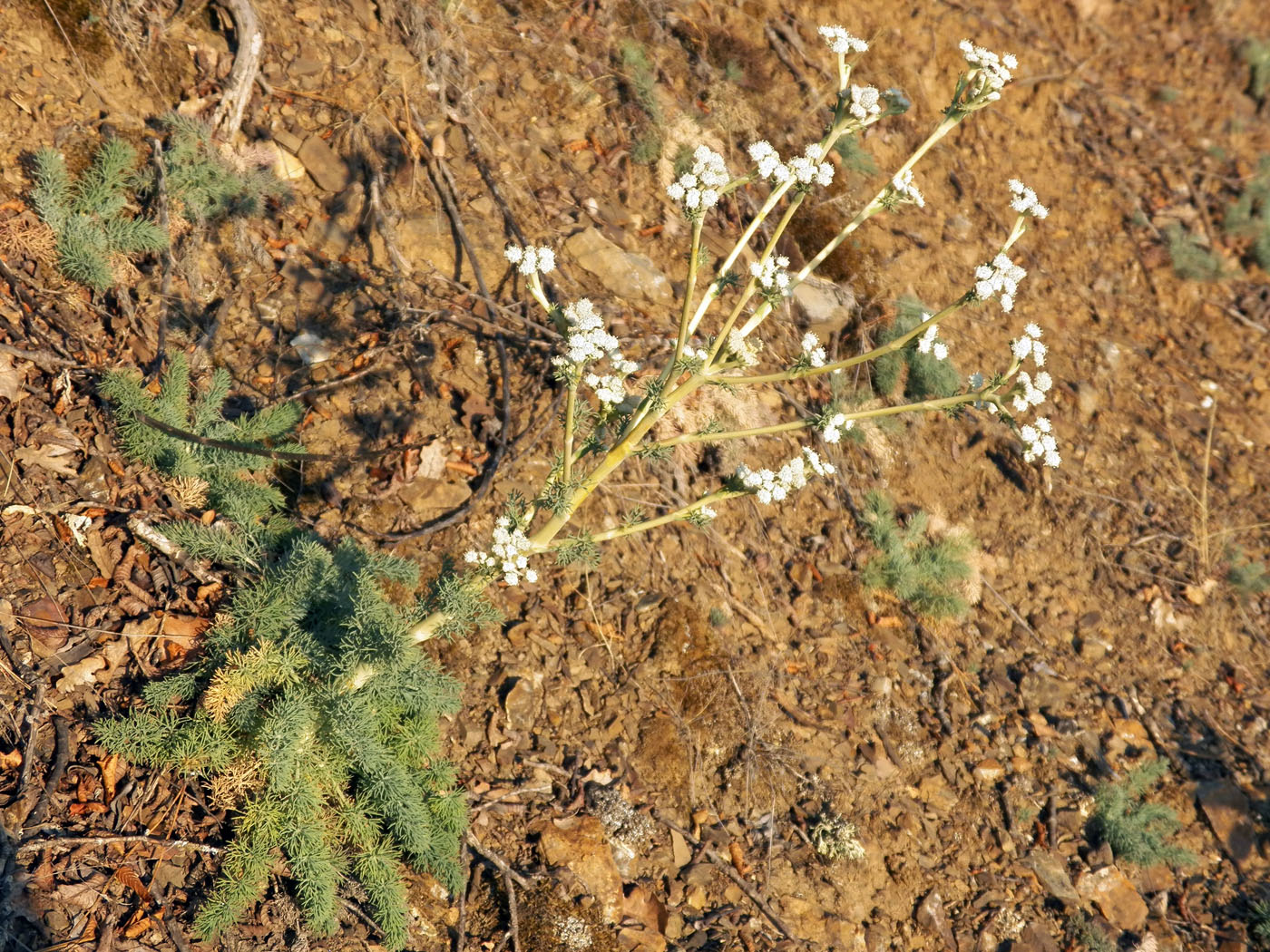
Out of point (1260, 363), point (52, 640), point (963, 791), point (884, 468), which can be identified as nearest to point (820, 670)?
point (963, 791)

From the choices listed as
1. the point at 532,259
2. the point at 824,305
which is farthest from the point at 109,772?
the point at 824,305

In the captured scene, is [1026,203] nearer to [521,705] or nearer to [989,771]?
[521,705]

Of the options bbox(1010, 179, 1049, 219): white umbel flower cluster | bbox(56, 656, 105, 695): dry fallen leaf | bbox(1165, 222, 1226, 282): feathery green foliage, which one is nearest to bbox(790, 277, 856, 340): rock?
bbox(1010, 179, 1049, 219): white umbel flower cluster

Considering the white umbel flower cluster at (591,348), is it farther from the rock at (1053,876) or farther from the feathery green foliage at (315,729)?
the rock at (1053,876)

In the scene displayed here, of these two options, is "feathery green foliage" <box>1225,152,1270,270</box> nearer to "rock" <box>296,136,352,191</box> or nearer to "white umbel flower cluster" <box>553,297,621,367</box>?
"rock" <box>296,136,352,191</box>

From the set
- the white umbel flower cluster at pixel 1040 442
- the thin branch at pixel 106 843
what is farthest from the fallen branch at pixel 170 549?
the white umbel flower cluster at pixel 1040 442

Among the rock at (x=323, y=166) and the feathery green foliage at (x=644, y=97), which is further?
the feathery green foliage at (x=644, y=97)
